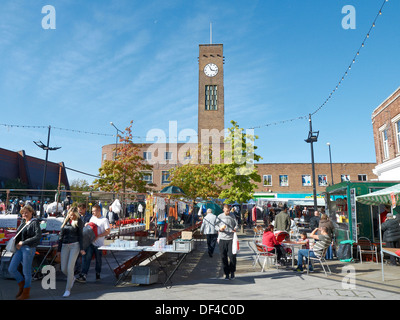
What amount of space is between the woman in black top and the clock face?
45466mm

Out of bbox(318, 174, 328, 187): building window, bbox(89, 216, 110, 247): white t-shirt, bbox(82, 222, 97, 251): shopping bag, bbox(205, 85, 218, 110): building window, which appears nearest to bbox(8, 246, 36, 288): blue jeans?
bbox(82, 222, 97, 251): shopping bag

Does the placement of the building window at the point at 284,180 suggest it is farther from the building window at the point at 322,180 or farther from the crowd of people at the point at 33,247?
the crowd of people at the point at 33,247

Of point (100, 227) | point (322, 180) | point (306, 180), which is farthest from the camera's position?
point (322, 180)

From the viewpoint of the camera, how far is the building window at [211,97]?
158ft

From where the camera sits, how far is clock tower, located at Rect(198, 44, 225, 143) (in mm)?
47344

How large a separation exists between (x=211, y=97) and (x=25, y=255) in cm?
4495

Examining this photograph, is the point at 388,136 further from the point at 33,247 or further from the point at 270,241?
the point at 33,247

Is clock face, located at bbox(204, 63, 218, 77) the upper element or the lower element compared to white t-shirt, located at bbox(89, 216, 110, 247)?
upper

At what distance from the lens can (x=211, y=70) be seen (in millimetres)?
48156

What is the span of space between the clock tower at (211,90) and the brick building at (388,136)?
93.4 ft

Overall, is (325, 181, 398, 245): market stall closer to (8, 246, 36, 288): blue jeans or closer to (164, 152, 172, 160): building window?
(8, 246, 36, 288): blue jeans

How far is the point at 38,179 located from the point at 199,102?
26.9m

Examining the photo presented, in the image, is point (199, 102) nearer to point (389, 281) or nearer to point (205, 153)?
point (205, 153)

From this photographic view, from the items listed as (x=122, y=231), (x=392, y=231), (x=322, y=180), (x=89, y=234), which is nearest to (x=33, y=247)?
(x=89, y=234)
